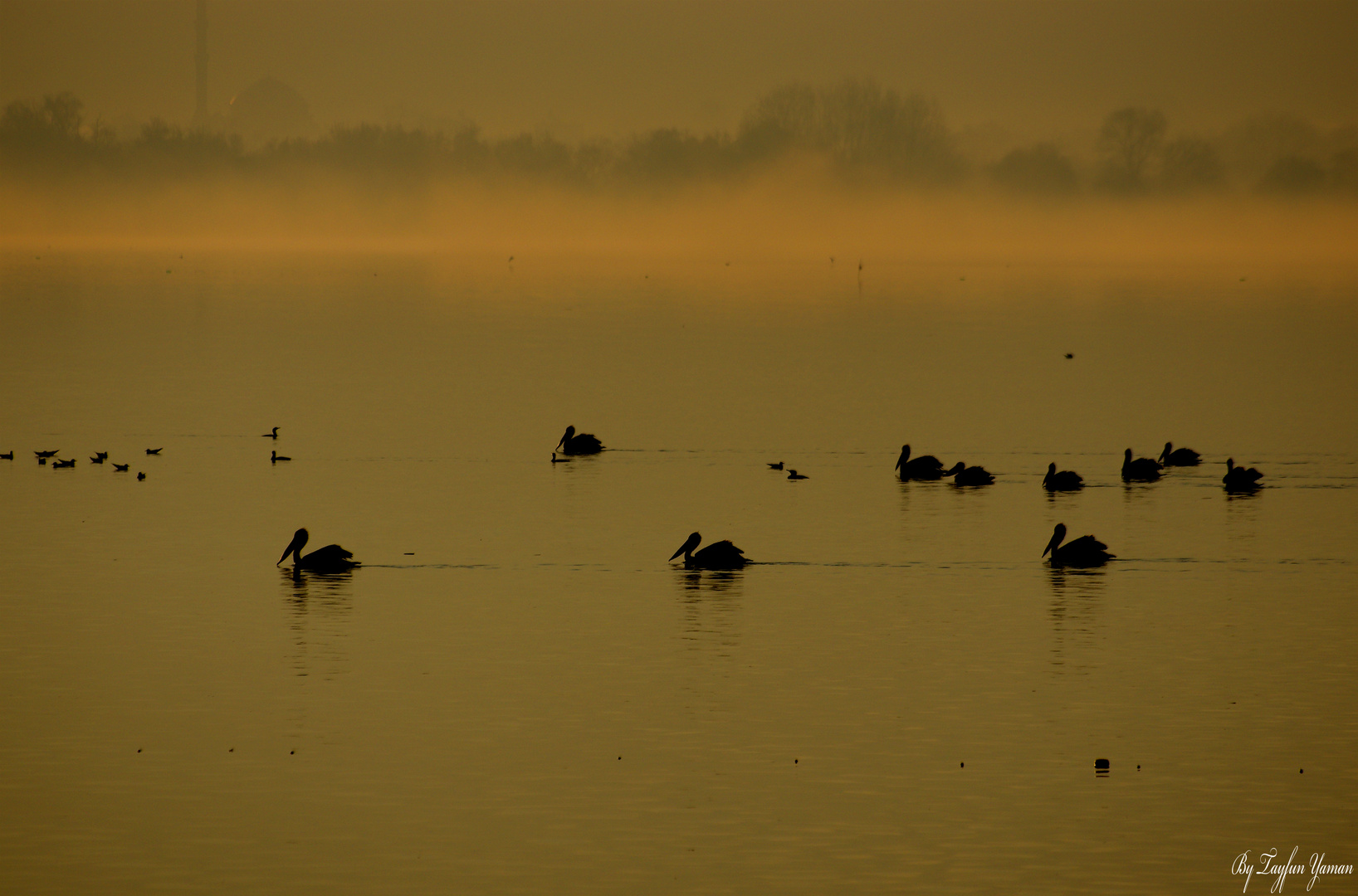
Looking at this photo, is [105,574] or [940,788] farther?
[105,574]

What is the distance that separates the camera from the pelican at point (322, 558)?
27.6 metres

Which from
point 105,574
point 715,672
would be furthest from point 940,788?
point 105,574

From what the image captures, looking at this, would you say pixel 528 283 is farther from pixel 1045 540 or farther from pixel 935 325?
pixel 1045 540

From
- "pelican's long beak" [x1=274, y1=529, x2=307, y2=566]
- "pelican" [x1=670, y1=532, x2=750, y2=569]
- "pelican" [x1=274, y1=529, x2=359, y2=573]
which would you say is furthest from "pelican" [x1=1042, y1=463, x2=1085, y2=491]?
"pelican's long beak" [x1=274, y1=529, x2=307, y2=566]

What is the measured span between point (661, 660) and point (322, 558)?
7.18m

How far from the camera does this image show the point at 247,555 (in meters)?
29.2

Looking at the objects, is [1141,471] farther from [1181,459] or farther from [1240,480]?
[1181,459]

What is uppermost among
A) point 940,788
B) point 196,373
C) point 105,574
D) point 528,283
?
point 528,283

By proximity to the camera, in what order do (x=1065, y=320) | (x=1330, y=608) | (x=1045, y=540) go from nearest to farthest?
(x=1330, y=608) < (x=1045, y=540) < (x=1065, y=320)

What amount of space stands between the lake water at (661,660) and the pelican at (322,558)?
224 millimetres

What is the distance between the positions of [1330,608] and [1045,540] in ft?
21.2

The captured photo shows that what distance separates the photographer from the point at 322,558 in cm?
2759

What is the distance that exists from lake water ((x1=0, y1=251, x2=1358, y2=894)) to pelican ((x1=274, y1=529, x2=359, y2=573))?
0.22m

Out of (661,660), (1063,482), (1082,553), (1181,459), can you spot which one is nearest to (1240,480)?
(1063,482)
